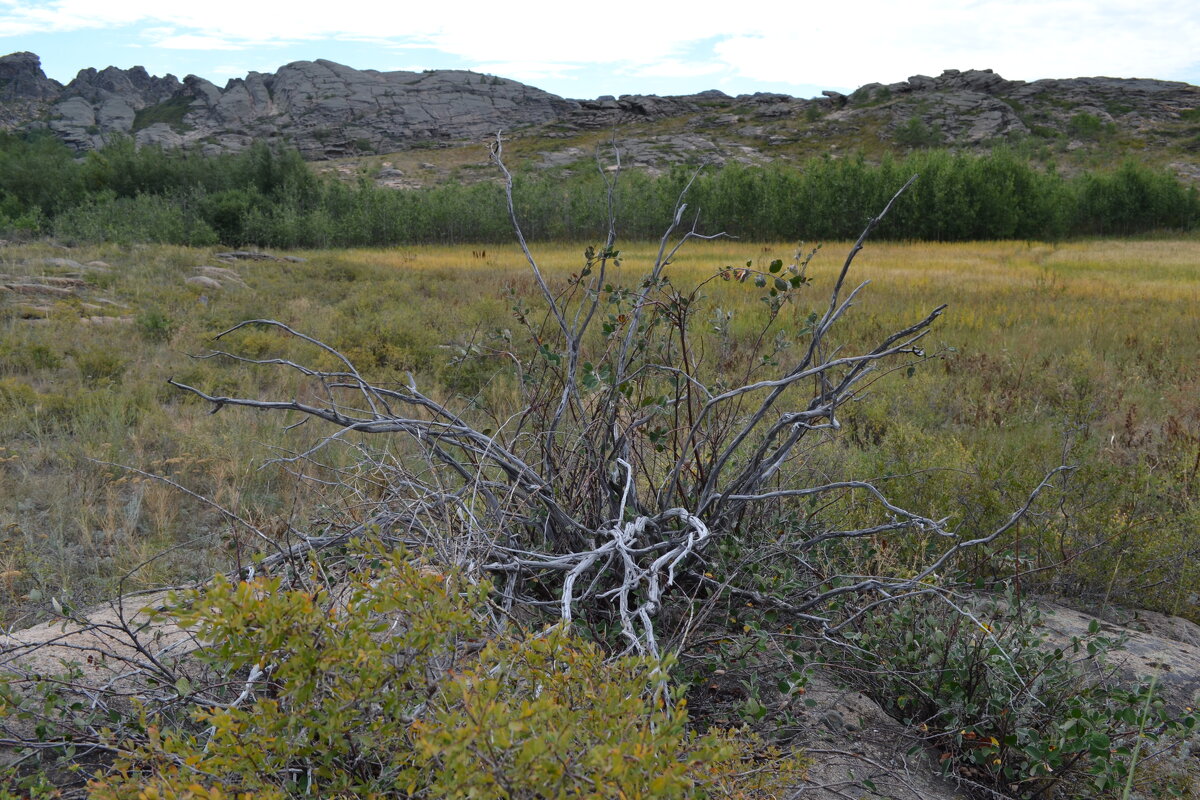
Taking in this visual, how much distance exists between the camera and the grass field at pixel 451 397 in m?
3.42

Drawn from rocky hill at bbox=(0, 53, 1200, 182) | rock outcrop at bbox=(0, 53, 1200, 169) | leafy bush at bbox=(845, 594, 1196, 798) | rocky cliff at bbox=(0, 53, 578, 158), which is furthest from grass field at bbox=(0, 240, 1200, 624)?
rocky cliff at bbox=(0, 53, 578, 158)

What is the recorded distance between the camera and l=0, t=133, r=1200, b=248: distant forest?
104ft

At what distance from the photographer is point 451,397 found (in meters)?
3.45

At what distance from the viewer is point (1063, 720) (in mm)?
2107

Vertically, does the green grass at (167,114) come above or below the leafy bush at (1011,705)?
above

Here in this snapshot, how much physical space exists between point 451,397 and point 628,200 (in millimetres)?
35715

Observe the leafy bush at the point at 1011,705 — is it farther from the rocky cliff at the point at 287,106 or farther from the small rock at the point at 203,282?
the rocky cliff at the point at 287,106

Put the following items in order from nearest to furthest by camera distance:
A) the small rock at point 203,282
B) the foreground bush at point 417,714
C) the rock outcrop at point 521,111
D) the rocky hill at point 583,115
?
the foreground bush at point 417,714 → the small rock at point 203,282 → the rocky hill at point 583,115 → the rock outcrop at point 521,111

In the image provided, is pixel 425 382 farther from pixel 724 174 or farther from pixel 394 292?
pixel 724 174

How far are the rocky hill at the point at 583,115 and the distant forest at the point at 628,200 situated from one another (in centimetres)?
1512

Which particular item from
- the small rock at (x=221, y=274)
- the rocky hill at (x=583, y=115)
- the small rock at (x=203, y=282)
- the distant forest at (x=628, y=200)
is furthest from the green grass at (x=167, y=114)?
the small rock at (x=203, y=282)

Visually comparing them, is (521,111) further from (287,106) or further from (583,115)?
(287,106)

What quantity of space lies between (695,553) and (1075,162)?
74.7 meters

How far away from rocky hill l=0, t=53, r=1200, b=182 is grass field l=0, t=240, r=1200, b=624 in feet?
141
